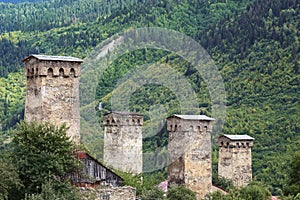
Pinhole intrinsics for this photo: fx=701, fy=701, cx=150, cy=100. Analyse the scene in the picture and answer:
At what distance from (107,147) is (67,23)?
135860 millimetres

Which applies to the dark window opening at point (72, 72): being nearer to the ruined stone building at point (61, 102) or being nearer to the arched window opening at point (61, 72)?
the ruined stone building at point (61, 102)

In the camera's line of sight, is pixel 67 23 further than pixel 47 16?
No

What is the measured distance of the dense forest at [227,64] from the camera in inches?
3073

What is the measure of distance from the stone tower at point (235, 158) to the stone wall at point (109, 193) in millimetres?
24613

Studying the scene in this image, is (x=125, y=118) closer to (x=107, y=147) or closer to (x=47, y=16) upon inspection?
(x=107, y=147)

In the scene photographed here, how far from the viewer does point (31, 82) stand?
29.4 meters

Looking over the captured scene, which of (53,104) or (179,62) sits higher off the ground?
(179,62)

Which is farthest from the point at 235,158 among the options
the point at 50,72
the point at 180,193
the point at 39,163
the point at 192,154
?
the point at 39,163

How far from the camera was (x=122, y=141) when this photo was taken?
43625mm

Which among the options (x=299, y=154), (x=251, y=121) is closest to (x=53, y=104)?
(x=299, y=154)

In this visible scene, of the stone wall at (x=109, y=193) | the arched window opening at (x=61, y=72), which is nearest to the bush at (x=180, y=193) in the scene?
the stone wall at (x=109, y=193)

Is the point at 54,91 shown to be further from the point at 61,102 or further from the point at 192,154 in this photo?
the point at 192,154

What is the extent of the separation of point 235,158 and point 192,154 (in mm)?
12159

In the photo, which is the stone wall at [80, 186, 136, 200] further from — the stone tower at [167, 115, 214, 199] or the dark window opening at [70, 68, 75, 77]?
the stone tower at [167, 115, 214, 199]
